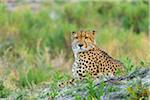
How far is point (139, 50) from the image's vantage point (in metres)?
13.8

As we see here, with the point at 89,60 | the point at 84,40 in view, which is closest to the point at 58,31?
the point at 84,40

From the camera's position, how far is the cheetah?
811cm

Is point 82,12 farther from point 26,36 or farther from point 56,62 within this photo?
point 56,62

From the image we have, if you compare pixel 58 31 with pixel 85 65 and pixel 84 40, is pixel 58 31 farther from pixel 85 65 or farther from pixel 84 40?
pixel 85 65

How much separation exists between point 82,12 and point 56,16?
A: 618 mm

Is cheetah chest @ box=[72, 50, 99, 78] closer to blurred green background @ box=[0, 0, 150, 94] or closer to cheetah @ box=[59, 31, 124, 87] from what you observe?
cheetah @ box=[59, 31, 124, 87]

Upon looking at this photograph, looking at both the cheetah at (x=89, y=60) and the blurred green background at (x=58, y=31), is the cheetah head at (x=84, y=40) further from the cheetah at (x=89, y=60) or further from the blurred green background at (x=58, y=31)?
the blurred green background at (x=58, y=31)

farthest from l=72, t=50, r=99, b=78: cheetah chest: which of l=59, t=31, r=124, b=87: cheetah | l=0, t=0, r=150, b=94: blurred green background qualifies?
l=0, t=0, r=150, b=94: blurred green background

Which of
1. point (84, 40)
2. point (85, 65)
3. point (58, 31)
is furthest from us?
point (58, 31)

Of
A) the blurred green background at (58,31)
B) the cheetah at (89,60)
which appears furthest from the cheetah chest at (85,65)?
the blurred green background at (58,31)

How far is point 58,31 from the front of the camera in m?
15.3

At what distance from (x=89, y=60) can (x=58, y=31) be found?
6.88 metres

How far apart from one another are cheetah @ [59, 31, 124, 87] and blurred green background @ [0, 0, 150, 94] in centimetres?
146

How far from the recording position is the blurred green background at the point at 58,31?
1214 centimetres
